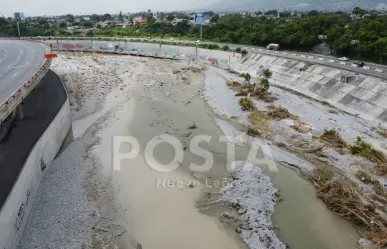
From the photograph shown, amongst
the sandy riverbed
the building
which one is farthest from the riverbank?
the building

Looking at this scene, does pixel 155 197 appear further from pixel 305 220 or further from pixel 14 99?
pixel 14 99

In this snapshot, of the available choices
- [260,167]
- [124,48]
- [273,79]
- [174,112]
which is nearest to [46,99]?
[174,112]

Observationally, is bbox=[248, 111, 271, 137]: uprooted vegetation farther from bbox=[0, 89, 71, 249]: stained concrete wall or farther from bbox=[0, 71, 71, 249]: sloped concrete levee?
bbox=[0, 71, 71, 249]: sloped concrete levee

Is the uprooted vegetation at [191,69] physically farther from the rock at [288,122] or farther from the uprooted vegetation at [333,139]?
the uprooted vegetation at [333,139]

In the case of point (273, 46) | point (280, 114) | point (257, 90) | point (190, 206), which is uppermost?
point (273, 46)

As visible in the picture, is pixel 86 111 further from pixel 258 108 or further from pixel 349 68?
pixel 349 68

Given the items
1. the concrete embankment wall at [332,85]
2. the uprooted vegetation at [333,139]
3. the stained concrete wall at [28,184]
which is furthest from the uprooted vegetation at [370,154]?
the stained concrete wall at [28,184]

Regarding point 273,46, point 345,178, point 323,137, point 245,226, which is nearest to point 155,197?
point 245,226

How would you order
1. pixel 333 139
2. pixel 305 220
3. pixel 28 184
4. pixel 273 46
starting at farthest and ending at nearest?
pixel 273 46
pixel 333 139
pixel 305 220
pixel 28 184
